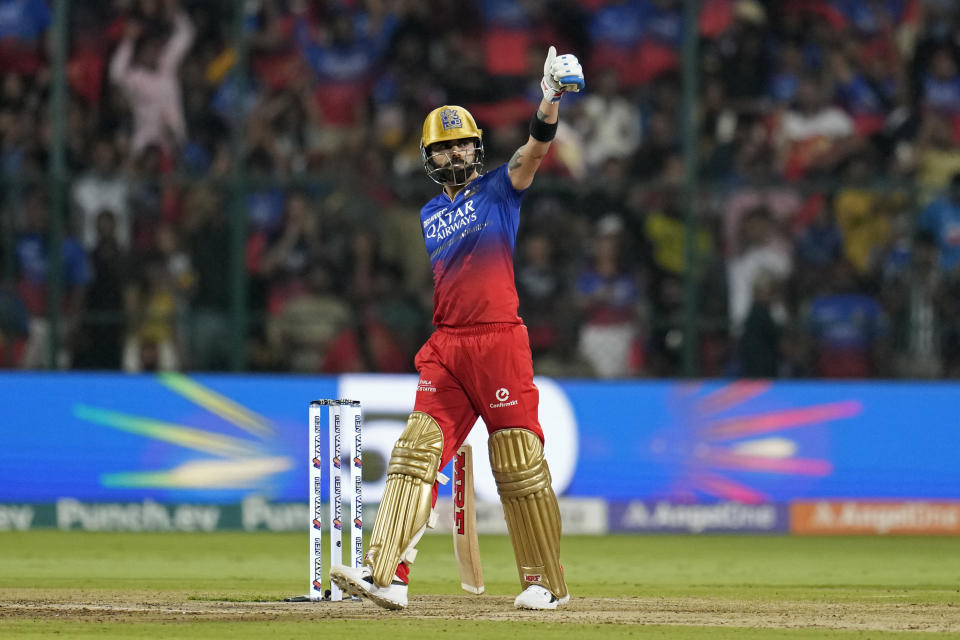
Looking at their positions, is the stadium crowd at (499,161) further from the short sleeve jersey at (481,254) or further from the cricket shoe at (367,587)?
the cricket shoe at (367,587)

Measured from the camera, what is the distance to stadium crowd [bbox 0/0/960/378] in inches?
548

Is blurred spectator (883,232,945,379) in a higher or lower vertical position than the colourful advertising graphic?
higher

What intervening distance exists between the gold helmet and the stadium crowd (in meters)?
5.89

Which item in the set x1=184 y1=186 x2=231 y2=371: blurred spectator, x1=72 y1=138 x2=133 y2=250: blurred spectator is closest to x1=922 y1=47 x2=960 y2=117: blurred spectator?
x1=184 y1=186 x2=231 y2=371: blurred spectator

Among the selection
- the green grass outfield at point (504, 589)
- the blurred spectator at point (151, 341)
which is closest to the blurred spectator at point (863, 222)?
the green grass outfield at point (504, 589)

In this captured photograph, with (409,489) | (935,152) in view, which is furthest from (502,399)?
(935,152)

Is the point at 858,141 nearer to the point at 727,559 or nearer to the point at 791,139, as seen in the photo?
the point at 791,139

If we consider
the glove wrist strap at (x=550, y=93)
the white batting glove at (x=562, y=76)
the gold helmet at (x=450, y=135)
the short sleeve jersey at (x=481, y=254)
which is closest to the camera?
the white batting glove at (x=562, y=76)

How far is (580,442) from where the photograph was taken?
13.2 metres

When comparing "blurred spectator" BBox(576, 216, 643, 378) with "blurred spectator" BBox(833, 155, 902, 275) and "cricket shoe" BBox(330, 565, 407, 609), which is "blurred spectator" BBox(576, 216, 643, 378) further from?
"cricket shoe" BBox(330, 565, 407, 609)


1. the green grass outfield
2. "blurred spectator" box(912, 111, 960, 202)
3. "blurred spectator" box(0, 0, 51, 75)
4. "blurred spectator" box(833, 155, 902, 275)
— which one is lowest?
the green grass outfield

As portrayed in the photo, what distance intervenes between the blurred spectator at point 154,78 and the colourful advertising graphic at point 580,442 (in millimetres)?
3402

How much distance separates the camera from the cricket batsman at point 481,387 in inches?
297

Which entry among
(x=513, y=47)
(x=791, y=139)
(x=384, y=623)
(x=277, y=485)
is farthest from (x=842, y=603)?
(x=513, y=47)
